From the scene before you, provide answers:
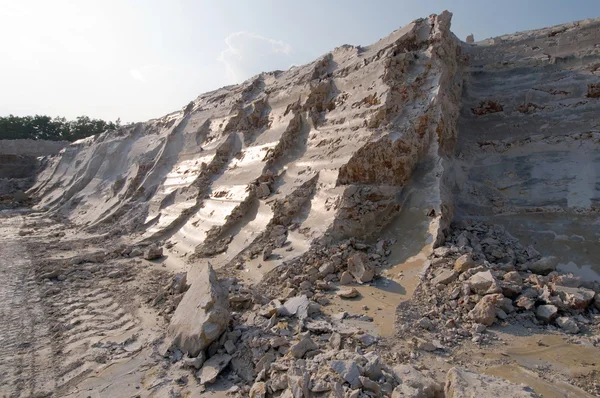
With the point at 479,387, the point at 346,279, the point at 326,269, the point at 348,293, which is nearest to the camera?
the point at 479,387

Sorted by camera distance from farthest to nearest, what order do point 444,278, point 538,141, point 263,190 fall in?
1. point 263,190
2. point 538,141
3. point 444,278

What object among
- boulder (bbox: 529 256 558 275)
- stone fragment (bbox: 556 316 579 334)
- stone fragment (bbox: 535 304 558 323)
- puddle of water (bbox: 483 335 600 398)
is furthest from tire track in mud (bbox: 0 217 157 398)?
boulder (bbox: 529 256 558 275)

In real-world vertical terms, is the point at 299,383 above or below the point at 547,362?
above

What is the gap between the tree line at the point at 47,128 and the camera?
27.3 meters

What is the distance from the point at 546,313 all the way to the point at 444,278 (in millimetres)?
787

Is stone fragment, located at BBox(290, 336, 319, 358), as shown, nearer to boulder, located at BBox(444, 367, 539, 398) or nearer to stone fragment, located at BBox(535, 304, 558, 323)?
boulder, located at BBox(444, 367, 539, 398)

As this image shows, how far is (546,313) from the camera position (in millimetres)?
2762

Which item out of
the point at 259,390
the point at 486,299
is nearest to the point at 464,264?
the point at 486,299

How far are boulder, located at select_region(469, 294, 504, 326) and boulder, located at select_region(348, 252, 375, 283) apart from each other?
1.08 metres

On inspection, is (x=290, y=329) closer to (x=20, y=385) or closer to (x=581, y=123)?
(x=20, y=385)

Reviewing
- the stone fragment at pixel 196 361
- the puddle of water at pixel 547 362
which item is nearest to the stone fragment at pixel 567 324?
the puddle of water at pixel 547 362

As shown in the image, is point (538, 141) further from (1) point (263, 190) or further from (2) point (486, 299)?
(1) point (263, 190)

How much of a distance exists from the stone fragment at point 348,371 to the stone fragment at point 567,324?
172 cm

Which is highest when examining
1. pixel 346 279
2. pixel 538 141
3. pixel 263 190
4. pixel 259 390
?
pixel 538 141
